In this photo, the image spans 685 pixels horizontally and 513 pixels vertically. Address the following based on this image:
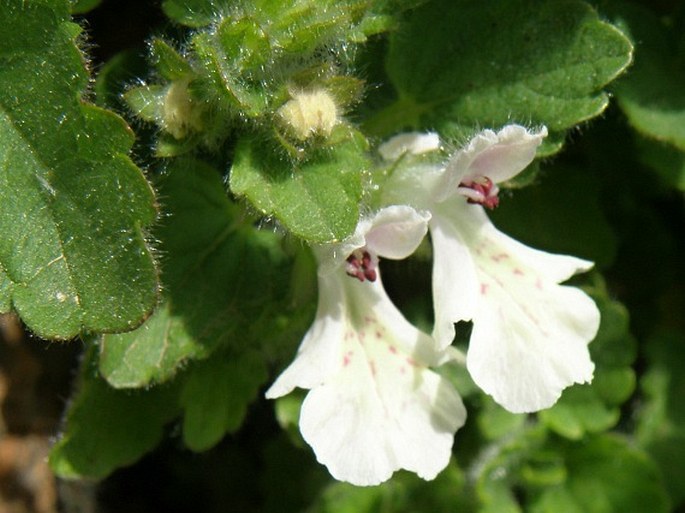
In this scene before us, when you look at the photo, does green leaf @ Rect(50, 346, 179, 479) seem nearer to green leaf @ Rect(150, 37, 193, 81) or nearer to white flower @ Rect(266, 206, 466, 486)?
white flower @ Rect(266, 206, 466, 486)

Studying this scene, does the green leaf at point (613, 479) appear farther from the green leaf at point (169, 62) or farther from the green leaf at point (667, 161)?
the green leaf at point (169, 62)

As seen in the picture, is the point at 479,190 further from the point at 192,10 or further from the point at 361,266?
the point at 192,10

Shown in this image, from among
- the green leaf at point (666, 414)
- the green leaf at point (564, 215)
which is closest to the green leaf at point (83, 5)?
the green leaf at point (564, 215)

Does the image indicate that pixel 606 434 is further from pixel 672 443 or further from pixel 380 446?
pixel 380 446

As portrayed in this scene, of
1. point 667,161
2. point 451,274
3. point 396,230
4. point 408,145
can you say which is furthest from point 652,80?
point 396,230

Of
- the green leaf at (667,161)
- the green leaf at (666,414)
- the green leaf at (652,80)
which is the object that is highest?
the green leaf at (652,80)

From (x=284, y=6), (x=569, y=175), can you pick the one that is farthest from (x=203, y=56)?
(x=569, y=175)

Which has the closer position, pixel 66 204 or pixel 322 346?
pixel 66 204
